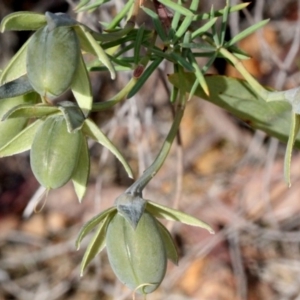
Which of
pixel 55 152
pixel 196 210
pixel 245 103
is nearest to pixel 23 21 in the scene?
pixel 55 152

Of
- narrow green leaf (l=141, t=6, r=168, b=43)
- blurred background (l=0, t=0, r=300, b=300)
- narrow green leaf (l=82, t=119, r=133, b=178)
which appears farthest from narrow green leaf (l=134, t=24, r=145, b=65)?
blurred background (l=0, t=0, r=300, b=300)

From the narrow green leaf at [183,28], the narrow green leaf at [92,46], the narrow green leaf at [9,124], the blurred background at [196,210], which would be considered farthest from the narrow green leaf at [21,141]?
the blurred background at [196,210]

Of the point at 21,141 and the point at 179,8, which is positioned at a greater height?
the point at 179,8

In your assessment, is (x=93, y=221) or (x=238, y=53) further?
(x=238, y=53)

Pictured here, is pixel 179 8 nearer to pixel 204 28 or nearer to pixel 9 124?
pixel 204 28

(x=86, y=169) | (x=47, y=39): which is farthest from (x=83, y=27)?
(x=86, y=169)

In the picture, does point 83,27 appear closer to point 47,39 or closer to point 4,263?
point 47,39
